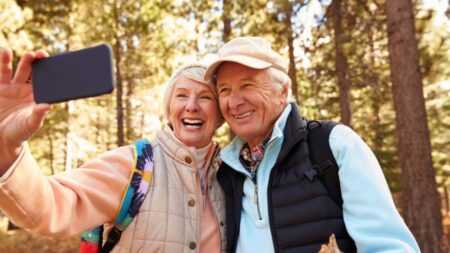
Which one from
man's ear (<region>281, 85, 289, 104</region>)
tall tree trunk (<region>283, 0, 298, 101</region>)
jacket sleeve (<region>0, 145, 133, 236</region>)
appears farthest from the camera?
tall tree trunk (<region>283, 0, 298, 101</region>)

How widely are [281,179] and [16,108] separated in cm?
147

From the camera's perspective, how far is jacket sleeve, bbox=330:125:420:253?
6.81 ft

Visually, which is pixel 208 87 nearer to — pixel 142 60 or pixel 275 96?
pixel 275 96

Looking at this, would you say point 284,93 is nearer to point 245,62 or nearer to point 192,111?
point 245,62

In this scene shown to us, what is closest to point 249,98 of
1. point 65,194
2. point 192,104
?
point 192,104

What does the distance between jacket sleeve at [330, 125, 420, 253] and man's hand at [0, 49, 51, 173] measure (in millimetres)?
1534

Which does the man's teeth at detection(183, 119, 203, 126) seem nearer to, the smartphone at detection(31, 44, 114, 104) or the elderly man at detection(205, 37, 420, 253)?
the elderly man at detection(205, 37, 420, 253)

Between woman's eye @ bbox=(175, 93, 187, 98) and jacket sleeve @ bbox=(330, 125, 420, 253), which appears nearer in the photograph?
jacket sleeve @ bbox=(330, 125, 420, 253)

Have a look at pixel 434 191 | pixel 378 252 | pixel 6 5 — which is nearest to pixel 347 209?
pixel 378 252

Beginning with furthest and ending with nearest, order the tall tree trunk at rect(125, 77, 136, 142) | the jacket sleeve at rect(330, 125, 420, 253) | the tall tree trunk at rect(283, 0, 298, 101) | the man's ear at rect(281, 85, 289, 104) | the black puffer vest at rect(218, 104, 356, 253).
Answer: the tall tree trunk at rect(125, 77, 136, 142)
the tall tree trunk at rect(283, 0, 298, 101)
the man's ear at rect(281, 85, 289, 104)
the black puffer vest at rect(218, 104, 356, 253)
the jacket sleeve at rect(330, 125, 420, 253)

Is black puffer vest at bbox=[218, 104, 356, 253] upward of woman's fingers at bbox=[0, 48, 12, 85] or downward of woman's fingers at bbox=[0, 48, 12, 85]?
downward

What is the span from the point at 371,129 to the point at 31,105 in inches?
535

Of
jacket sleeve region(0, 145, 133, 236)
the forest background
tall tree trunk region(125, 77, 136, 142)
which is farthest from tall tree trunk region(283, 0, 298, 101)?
jacket sleeve region(0, 145, 133, 236)

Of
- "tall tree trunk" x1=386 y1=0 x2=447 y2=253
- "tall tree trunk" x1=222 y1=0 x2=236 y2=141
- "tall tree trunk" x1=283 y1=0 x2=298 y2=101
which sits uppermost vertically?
"tall tree trunk" x1=222 y1=0 x2=236 y2=141
